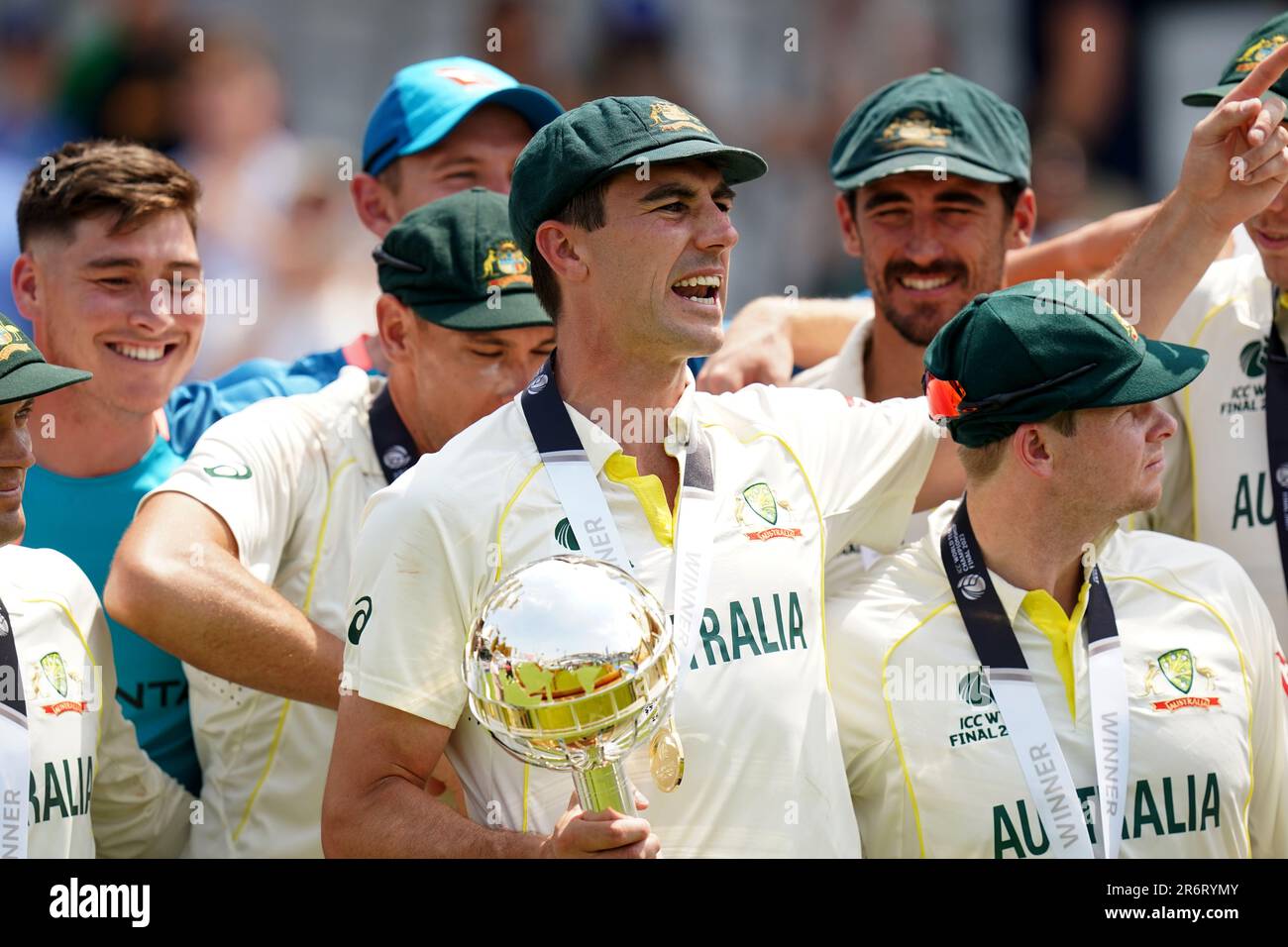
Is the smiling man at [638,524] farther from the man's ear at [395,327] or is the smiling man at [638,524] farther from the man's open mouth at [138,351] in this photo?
the man's open mouth at [138,351]

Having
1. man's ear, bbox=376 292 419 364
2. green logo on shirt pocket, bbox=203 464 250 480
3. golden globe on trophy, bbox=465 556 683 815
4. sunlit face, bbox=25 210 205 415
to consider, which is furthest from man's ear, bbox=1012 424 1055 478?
sunlit face, bbox=25 210 205 415

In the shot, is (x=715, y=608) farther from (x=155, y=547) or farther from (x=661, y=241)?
(x=155, y=547)

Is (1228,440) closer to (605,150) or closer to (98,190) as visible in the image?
(605,150)

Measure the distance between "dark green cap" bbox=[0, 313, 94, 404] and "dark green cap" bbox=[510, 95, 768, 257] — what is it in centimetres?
100

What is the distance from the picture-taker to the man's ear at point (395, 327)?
4.35 m

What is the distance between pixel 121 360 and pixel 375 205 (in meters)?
1.13

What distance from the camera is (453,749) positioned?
11.1 ft

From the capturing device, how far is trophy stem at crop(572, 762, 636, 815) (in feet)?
8.87

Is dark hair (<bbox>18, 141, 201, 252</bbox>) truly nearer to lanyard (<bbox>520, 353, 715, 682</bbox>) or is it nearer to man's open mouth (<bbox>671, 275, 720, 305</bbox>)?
lanyard (<bbox>520, 353, 715, 682</bbox>)

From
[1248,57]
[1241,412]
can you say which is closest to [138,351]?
[1241,412]

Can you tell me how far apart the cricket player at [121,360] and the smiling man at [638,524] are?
1.17 meters

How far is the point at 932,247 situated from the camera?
470 centimetres

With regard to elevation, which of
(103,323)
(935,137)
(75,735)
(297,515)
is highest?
(935,137)

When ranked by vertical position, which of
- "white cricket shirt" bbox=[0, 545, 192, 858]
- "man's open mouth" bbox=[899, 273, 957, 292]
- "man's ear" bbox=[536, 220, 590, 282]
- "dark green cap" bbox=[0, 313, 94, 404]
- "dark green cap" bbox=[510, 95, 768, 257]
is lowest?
"white cricket shirt" bbox=[0, 545, 192, 858]
